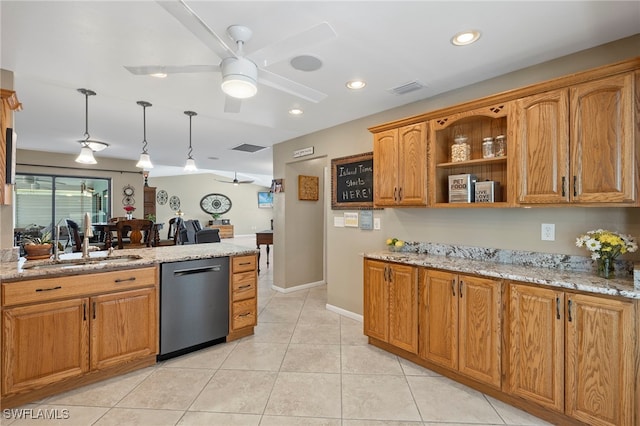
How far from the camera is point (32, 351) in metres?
2.02

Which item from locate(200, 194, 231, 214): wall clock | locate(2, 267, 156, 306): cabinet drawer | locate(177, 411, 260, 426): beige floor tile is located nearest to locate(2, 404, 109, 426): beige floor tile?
locate(177, 411, 260, 426): beige floor tile

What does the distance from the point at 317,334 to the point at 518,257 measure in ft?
6.88

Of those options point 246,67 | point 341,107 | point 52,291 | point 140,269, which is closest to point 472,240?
point 341,107

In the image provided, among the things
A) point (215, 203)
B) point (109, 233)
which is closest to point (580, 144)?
point (109, 233)

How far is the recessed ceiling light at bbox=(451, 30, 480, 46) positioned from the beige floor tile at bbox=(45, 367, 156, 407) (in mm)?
3432

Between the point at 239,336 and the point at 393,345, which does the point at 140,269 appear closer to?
the point at 239,336

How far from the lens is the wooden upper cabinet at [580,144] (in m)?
1.72

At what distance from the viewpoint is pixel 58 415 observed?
1.92m

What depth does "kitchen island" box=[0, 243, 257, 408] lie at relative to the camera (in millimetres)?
1973

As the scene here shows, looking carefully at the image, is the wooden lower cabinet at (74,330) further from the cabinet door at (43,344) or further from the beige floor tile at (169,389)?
the beige floor tile at (169,389)

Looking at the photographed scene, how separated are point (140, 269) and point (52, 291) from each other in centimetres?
56

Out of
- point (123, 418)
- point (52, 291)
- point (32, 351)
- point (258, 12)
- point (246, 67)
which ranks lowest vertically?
point (123, 418)

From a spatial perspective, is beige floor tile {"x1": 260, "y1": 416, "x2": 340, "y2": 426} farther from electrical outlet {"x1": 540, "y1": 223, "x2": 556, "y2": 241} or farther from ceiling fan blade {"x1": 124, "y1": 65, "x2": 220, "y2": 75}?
ceiling fan blade {"x1": 124, "y1": 65, "x2": 220, "y2": 75}

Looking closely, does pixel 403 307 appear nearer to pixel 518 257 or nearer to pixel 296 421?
pixel 518 257
